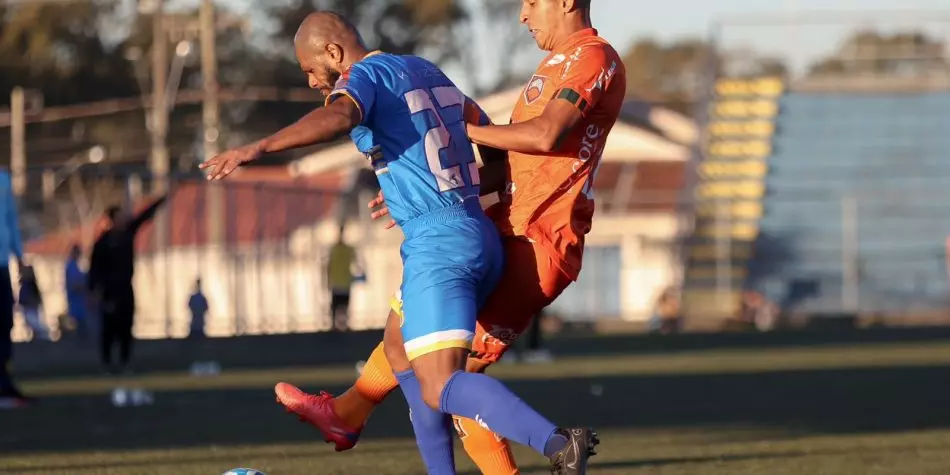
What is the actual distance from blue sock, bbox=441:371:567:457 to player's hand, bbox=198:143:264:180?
1.04m

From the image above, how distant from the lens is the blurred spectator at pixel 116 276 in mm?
18297

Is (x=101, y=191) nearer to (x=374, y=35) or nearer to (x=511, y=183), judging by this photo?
(x=374, y=35)

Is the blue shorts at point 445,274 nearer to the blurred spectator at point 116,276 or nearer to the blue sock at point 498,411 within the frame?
the blue sock at point 498,411

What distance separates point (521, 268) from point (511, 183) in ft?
1.20

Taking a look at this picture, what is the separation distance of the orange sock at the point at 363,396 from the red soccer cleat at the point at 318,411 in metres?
0.03

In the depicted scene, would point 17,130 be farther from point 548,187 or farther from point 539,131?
point 539,131

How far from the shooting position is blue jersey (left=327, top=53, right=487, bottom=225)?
21.3 ft

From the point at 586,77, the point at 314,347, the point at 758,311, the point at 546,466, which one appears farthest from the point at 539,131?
the point at 758,311

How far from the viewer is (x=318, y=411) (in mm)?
7047

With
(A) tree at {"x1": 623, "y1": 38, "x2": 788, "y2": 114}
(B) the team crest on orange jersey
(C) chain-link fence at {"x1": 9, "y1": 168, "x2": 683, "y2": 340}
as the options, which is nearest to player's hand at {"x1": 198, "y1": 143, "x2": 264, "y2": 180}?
(B) the team crest on orange jersey

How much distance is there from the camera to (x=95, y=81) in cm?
6400

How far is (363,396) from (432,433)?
41 cm

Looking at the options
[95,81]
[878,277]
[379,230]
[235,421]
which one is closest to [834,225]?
[878,277]

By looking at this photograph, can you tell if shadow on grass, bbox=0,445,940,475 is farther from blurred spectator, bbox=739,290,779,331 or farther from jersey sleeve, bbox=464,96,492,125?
blurred spectator, bbox=739,290,779,331
